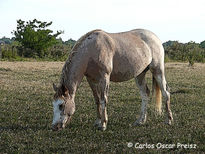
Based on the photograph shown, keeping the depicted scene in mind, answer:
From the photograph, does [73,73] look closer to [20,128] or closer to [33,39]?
[20,128]

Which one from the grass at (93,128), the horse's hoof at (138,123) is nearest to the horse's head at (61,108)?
the grass at (93,128)

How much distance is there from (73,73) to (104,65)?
2.35 ft

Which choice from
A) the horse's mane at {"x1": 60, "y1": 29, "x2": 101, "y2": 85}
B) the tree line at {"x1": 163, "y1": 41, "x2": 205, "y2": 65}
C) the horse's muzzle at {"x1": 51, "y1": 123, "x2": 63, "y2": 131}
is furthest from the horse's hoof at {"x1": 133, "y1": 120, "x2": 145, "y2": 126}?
the tree line at {"x1": 163, "y1": 41, "x2": 205, "y2": 65}

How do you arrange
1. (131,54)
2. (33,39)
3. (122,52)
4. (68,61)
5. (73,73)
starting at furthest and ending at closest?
1. (33,39)
2. (131,54)
3. (122,52)
4. (68,61)
5. (73,73)

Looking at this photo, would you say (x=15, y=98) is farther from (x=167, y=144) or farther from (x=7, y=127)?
(x=167, y=144)

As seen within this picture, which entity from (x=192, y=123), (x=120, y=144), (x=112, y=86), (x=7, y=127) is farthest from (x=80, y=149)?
(x=112, y=86)

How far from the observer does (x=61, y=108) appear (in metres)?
6.84

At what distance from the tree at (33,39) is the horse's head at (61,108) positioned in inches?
1594

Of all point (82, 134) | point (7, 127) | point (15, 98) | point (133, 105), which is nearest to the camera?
Answer: point (82, 134)

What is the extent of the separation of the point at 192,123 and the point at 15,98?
6.21 meters

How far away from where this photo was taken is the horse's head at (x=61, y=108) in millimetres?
6801

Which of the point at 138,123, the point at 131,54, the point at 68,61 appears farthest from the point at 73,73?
the point at 138,123

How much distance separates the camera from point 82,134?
6.68 m

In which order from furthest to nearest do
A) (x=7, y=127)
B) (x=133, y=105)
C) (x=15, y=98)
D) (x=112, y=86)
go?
1. (x=112, y=86)
2. (x=15, y=98)
3. (x=133, y=105)
4. (x=7, y=127)
